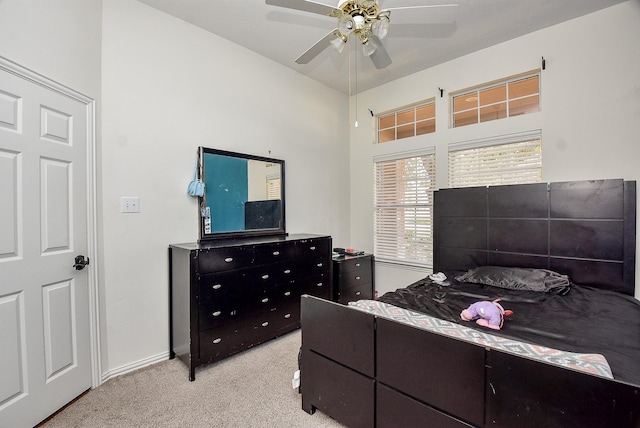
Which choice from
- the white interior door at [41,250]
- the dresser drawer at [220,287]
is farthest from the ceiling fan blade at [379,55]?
the white interior door at [41,250]

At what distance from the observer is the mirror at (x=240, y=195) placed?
9.14 feet

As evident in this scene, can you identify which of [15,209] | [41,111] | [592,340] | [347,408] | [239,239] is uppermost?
[41,111]

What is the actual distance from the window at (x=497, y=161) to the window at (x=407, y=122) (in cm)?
52

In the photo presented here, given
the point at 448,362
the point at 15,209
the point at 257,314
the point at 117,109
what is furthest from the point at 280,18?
the point at 448,362

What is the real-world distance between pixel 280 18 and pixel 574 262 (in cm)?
348

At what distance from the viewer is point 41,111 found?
1.79m

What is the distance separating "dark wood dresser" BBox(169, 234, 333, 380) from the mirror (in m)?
0.19

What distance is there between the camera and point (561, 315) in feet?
6.19

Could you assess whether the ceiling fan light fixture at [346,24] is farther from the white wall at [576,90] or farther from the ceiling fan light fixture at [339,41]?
the white wall at [576,90]

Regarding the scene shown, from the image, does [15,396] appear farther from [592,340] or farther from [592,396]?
[592,340]

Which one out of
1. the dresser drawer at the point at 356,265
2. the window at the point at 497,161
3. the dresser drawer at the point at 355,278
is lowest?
the dresser drawer at the point at 355,278

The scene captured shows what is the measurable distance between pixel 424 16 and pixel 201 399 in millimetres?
3617

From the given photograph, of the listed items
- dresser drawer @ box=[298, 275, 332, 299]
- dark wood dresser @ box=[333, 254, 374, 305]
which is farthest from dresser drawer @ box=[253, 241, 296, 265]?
dark wood dresser @ box=[333, 254, 374, 305]

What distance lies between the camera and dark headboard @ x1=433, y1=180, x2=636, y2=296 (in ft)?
8.00
